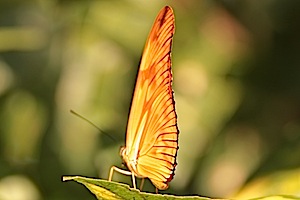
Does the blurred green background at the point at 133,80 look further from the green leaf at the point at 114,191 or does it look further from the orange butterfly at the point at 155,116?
the green leaf at the point at 114,191

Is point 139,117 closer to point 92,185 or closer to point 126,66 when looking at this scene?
point 92,185

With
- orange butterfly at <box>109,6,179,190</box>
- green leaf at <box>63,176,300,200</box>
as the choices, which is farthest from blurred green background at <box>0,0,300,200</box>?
green leaf at <box>63,176,300,200</box>

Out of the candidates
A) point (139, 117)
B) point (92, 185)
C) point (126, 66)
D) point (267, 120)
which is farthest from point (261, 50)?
point (92, 185)

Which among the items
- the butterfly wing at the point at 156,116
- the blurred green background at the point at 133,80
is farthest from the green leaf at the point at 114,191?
the blurred green background at the point at 133,80

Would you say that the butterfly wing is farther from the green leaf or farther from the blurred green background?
the blurred green background

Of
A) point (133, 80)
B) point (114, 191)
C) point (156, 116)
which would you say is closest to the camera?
point (114, 191)

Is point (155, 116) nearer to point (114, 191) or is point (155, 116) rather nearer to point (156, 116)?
point (156, 116)

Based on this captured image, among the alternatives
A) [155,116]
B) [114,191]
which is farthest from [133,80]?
[114,191]
